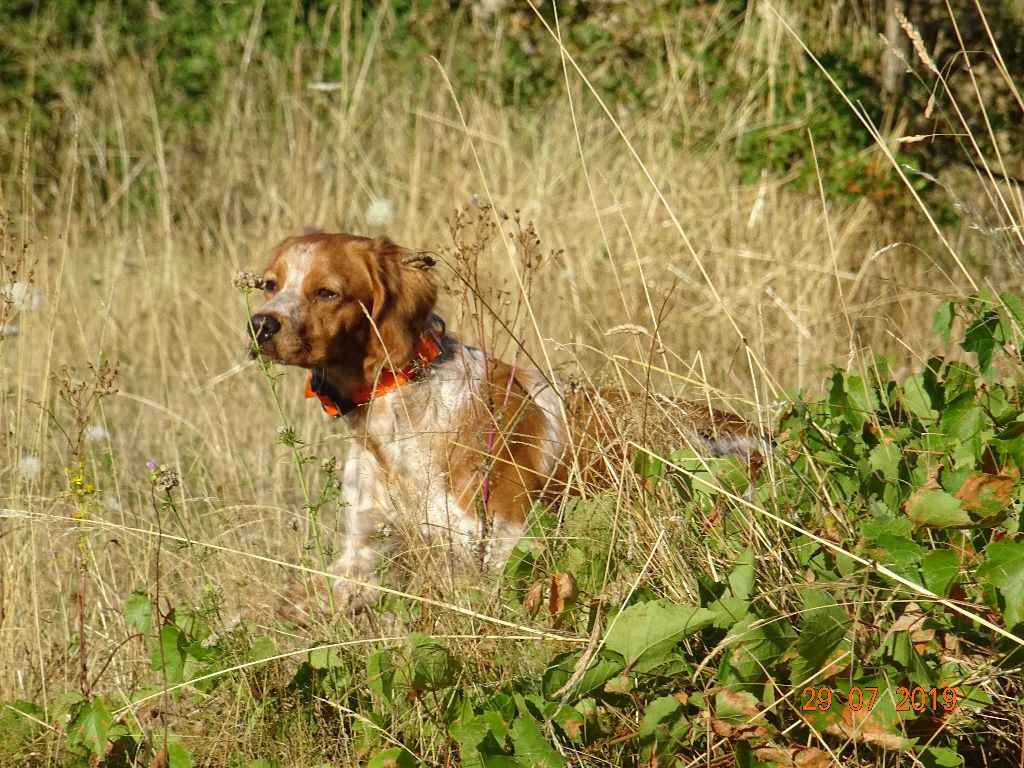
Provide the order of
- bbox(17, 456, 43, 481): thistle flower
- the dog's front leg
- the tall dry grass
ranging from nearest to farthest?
bbox(17, 456, 43, 481): thistle flower, the dog's front leg, the tall dry grass

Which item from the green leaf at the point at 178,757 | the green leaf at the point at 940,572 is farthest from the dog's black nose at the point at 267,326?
the green leaf at the point at 940,572

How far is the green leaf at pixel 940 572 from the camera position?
1964 mm

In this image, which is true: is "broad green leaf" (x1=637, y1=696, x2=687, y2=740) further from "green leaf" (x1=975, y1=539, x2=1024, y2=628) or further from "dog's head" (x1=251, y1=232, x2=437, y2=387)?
"dog's head" (x1=251, y1=232, x2=437, y2=387)

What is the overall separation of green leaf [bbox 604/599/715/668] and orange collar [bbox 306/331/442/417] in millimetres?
1490

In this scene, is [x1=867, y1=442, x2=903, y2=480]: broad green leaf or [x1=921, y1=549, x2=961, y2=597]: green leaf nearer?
[x1=921, y1=549, x2=961, y2=597]: green leaf

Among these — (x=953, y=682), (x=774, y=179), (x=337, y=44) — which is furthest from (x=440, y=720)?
(x=337, y=44)

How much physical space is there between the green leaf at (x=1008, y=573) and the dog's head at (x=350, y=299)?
1897mm

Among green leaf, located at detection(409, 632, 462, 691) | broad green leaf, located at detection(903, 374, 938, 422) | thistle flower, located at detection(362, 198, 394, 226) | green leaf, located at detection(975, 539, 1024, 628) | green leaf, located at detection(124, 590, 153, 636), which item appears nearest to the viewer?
green leaf, located at detection(975, 539, 1024, 628)

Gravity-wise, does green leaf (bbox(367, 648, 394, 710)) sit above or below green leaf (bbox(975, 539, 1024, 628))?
below

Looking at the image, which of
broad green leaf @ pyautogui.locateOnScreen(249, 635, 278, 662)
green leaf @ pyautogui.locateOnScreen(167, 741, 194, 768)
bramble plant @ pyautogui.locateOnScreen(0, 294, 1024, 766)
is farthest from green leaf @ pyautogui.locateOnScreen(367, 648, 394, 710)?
green leaf @ pyautogui.locateOnScreen(167, 741, 194, 768)

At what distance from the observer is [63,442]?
413 centimetres

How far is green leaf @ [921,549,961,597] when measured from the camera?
Result: 6.44ft

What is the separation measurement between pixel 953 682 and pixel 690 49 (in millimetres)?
4570

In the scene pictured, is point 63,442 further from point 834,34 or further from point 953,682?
point 834,34
